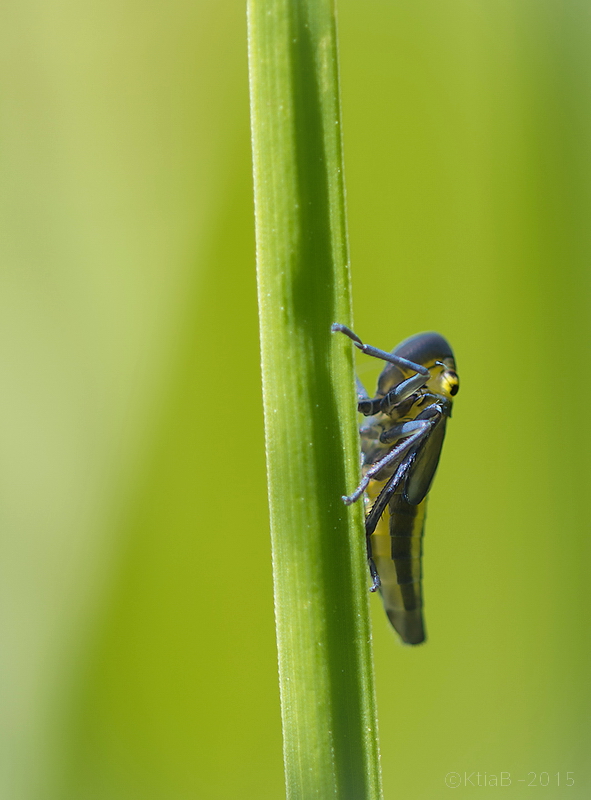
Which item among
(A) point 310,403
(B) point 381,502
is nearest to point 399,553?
(B) point 381,502

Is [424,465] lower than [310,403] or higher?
lower

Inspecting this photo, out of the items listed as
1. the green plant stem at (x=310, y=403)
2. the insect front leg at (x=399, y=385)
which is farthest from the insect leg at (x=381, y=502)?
the green plant stem at (x=310, y=403)

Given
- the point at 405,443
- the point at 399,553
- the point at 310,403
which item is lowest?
the point at 399,553

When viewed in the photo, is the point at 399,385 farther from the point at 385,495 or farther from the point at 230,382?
the point at 230,382

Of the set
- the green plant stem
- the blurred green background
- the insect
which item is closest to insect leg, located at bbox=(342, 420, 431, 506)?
the insect

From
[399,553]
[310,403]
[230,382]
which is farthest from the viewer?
[230,382]

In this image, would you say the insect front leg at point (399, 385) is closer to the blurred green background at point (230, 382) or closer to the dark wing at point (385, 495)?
the dark wing at point (385, 495)

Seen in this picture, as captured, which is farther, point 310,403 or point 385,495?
point 385,495
